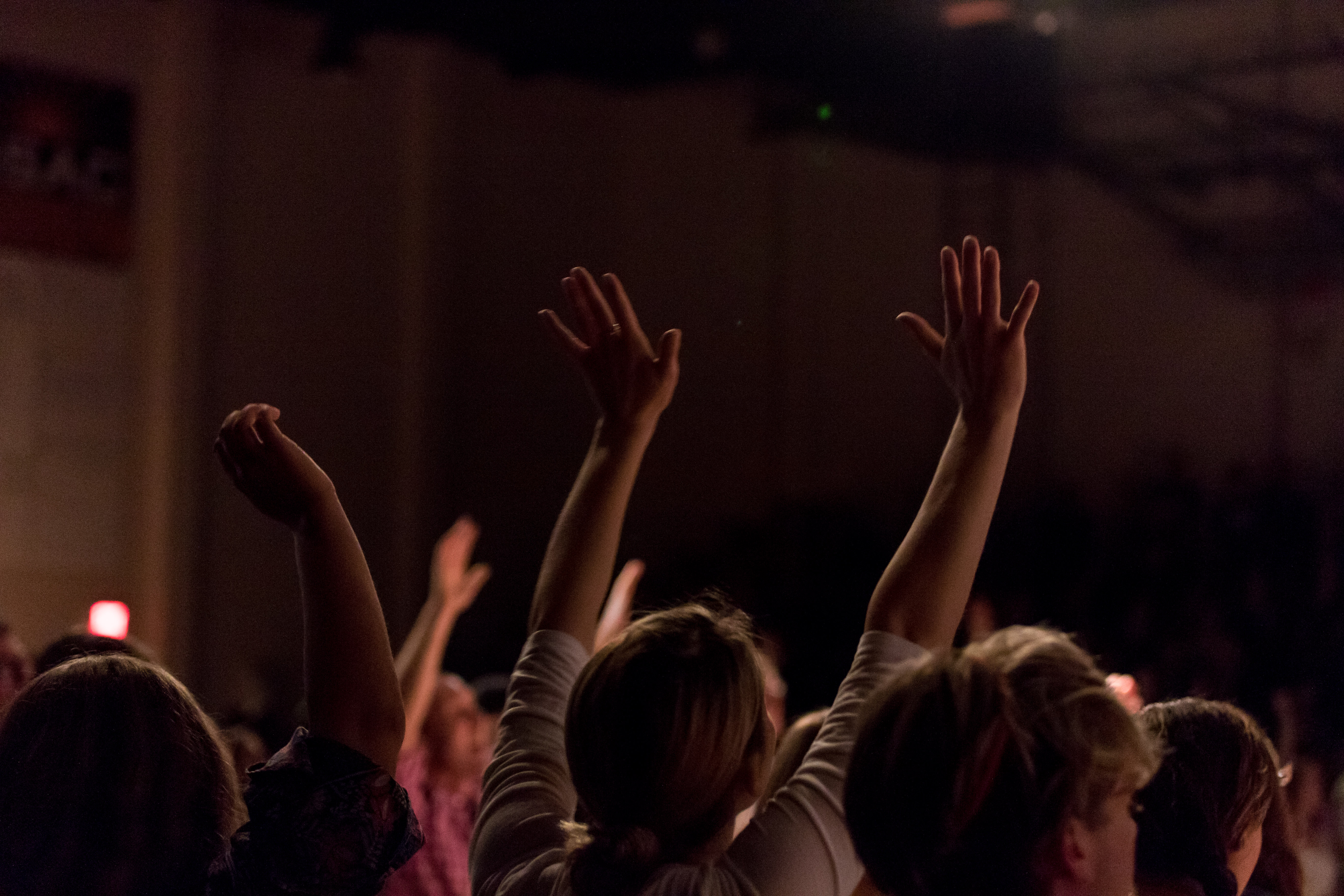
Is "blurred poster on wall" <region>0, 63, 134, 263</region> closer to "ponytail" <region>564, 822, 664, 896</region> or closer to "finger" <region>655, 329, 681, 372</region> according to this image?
"finger" <region>655, 329, 681, 372</region>

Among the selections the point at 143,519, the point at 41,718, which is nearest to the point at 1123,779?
the point at 41,718

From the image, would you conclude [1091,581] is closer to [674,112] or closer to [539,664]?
[674,112]

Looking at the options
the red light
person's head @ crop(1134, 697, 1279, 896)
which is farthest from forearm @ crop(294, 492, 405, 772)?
the red light

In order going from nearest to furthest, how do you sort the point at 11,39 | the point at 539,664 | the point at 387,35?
the point at 539,664
the point at 11,39
the point at 387,35

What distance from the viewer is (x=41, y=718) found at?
1.12 meters

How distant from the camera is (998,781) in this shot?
0.99 metres

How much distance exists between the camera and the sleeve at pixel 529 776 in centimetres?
121

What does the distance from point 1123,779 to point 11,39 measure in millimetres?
6294

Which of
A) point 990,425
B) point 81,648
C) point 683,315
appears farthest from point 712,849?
point 683,315

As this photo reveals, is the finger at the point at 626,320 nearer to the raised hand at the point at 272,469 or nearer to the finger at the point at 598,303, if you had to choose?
the finger at the point at 598,303

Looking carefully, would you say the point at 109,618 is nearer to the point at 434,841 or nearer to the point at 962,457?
the point at 434,841

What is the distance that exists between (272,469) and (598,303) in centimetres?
43

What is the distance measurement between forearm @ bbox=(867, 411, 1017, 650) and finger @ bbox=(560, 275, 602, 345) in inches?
17.0

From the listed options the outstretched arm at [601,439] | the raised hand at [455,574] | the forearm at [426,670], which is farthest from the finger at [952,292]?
the raised hand at [455,574]
